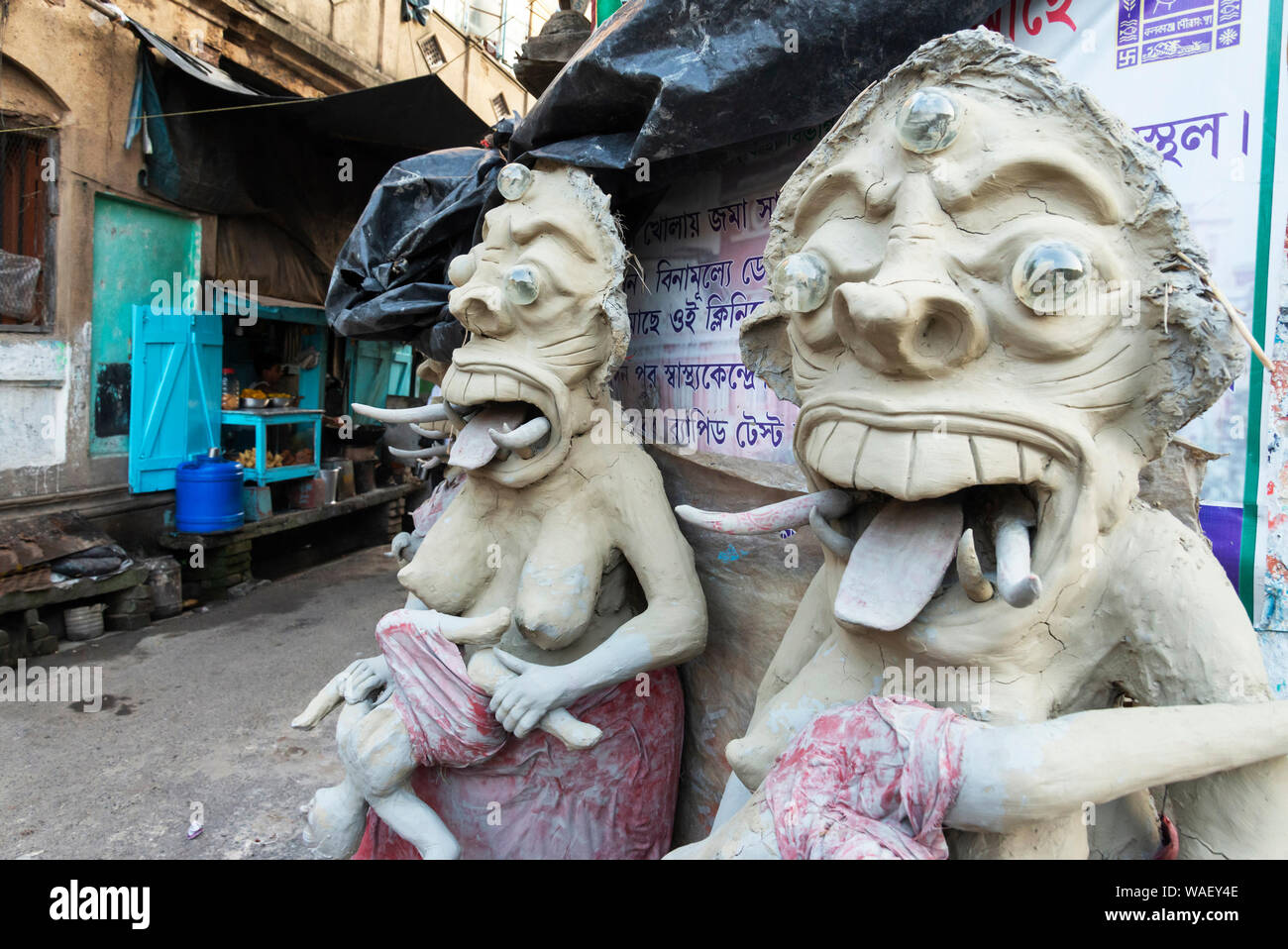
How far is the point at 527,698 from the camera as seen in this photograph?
221 cm

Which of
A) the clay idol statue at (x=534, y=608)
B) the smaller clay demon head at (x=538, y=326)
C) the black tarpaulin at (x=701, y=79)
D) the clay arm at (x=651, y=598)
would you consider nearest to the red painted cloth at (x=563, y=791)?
the clay idol statue at (x=534, y=608)

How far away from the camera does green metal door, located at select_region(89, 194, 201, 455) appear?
6.50 m

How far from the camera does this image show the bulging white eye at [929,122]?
4.69 ft

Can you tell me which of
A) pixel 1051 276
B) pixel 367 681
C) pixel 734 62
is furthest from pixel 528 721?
pixel 734 62

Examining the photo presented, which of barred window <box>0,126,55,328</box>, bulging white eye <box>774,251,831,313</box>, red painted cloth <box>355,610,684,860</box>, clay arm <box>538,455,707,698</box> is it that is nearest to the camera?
bulging white eye <box>774,251,831,313</box>

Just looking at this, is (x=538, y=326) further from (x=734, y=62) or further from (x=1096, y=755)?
(x=1096, y=755)

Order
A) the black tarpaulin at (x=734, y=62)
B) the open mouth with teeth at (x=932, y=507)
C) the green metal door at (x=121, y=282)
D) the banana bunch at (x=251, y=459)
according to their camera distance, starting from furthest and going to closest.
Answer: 1. the banana bunch at (x=251, y=459)
2. the green metal door at (x=121, y=282)
3. the black tarpaulin at (x=734, y=62)
4. the open mouth with teeth at (x=932, y=507)

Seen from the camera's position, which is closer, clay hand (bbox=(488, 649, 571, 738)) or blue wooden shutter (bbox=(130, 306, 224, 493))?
clay hand (bbox=(488, 649, 571, 738))

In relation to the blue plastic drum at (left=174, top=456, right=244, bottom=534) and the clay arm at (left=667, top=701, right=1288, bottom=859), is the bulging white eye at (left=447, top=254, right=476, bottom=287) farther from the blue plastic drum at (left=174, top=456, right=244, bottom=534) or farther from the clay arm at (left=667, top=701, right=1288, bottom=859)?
the blue plastic drum at (left=174, top=456, right=244, bottom=534)

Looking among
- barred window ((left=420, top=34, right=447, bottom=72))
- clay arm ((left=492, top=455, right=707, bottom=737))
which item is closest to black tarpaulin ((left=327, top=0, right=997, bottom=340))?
clay arm ((left=492, top=455, right=707, bottom=737))

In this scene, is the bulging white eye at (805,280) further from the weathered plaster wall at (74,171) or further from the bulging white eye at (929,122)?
the weathered plaster wall at (74,171)

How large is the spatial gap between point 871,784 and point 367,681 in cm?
152

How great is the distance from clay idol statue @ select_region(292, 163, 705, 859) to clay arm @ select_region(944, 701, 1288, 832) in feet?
3.65

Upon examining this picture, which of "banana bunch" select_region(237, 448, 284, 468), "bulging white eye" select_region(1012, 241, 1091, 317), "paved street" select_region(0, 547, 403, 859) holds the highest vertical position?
"bulging white eye" select_region(1012, 241, 1091, 317)
